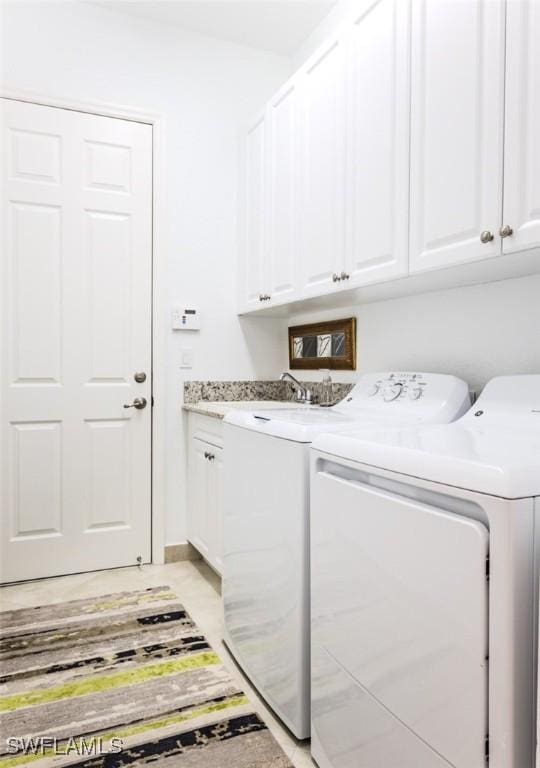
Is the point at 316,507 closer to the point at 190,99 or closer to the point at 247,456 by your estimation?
the point at 247,456

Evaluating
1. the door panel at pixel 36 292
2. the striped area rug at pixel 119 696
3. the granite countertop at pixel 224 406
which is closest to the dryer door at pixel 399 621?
the striped area rug at pixel 119 696

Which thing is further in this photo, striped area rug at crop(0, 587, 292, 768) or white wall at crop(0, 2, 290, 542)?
white wall at crop(0, 2, 290, 542)

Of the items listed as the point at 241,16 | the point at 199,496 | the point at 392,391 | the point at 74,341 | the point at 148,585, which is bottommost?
the point at 148,585

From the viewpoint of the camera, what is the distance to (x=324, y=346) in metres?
2.69

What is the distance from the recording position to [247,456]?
171cm

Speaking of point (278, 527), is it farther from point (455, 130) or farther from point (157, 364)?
point (157, 364)

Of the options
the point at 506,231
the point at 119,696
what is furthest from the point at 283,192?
the point at 119,696

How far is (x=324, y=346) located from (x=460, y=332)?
3.01ft

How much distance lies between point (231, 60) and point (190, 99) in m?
0.35

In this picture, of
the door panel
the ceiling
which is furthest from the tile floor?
the ceiling

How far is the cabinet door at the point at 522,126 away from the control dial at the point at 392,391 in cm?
78

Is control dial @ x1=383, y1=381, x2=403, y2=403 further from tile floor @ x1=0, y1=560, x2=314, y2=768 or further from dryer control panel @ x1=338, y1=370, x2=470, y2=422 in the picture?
tile floor @ x1=0, y1=560, x2=314, y2=768

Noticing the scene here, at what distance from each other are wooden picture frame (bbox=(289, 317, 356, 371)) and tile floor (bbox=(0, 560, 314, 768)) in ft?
3.95

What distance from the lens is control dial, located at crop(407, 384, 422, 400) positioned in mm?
1872
